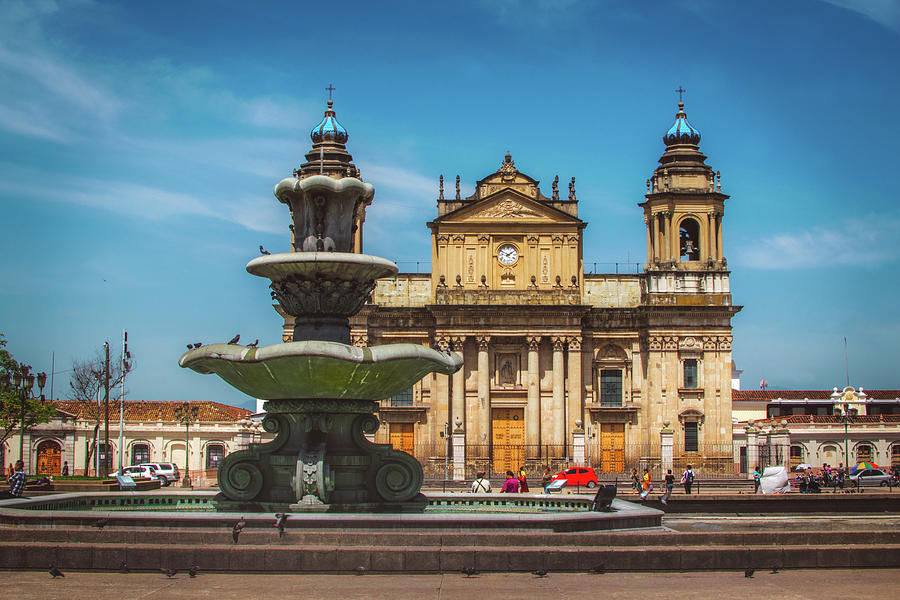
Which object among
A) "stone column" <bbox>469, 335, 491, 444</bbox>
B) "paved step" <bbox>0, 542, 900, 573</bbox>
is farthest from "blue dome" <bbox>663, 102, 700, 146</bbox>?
"paved step" <bbox>0, 542, 900, 573</bbox>

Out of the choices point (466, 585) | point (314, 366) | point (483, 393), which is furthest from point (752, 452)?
point (466, 585)

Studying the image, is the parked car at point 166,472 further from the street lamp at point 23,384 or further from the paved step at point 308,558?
the paved step at point 308,558

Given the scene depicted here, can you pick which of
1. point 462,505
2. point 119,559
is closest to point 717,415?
point 462,505

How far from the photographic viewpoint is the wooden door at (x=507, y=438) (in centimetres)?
4350

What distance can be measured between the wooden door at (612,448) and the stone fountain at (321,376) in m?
30.0

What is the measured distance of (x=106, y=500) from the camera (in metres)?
16.5

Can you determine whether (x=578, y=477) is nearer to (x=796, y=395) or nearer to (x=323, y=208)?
(x=323, y=208)

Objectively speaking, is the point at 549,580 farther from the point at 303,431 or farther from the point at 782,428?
the point at 782,428

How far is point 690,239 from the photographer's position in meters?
47.0

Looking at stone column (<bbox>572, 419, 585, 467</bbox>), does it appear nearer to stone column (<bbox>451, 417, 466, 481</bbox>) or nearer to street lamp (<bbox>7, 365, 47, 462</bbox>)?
stone column (<bbox>451, 417, 466, 481</bbox>)

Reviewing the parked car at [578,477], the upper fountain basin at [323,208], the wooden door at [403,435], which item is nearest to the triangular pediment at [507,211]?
the wooden door at [403,435]

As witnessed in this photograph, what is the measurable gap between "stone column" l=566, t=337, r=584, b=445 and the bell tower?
4.06 m

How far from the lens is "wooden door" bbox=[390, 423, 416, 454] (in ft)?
147

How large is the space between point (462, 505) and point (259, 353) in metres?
5.60
